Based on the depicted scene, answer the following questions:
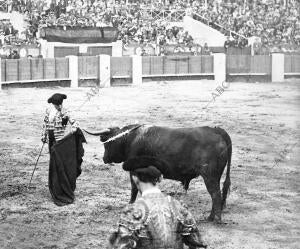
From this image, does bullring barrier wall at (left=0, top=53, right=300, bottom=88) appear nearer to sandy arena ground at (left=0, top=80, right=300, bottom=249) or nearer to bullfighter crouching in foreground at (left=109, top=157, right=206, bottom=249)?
sandy arena ground at (left=0, top=80, right=300, bottom=249)

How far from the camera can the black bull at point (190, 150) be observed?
643 cm

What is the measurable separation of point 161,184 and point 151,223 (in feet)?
15.8

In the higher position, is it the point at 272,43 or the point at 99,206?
the point at 272,43

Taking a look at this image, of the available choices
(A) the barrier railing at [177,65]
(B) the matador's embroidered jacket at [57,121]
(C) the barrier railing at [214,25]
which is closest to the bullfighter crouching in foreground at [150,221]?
(B) the matador's embroidered jacket at [57,121]

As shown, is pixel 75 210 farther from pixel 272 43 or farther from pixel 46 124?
pixel 272 43

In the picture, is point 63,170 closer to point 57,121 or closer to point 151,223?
point 57,121

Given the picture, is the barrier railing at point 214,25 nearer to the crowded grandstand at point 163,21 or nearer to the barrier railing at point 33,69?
the crowded grandstand at point 163,21

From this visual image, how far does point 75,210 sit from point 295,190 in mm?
2685

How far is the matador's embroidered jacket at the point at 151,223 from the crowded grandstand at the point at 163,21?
60.2 feet

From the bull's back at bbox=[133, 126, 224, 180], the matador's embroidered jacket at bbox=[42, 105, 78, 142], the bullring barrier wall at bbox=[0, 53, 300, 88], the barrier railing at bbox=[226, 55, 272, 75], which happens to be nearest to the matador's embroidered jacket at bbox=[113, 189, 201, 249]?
the bull's back at bbox=[133, 126, 224, 180]

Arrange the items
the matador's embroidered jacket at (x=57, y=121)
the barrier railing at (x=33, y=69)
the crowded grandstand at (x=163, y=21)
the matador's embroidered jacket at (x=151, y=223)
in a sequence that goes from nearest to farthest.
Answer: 1. the matador's embroidered jacket at (x=151, y=223)
2. the matador's embroidered jacket at (x=57, y=121)
3. the barrier railing at (x=33, y=69)
4. the crowded grandstand at (x=163, y=21)

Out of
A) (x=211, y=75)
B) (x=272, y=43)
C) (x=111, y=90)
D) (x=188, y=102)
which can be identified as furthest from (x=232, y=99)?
(x=272, y=43)

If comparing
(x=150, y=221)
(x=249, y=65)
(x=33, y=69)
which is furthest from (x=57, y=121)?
(x=249, y=65)

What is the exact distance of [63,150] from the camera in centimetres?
728
